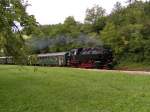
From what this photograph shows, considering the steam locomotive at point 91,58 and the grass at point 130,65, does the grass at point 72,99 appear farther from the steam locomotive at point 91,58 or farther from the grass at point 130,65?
the grass at point 130,65

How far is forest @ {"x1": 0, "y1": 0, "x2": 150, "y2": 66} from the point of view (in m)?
17.5

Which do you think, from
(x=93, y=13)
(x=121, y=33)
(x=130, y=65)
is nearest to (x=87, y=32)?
(x=93, y=13)

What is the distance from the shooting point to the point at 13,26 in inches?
681

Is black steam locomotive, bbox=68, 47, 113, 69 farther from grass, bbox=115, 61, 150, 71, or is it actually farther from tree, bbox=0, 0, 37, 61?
tree, bbox=0, 0, 37, 61

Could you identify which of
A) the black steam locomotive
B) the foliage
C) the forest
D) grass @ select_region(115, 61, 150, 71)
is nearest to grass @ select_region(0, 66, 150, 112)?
the forest

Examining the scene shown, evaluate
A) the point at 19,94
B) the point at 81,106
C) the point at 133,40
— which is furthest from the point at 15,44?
the point at 133,40

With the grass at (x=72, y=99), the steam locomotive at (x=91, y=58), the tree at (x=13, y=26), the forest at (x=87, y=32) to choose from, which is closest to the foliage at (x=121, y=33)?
the forest at (x=87, y=32)

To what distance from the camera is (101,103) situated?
51.9ft

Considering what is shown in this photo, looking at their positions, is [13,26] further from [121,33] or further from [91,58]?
[121,33]

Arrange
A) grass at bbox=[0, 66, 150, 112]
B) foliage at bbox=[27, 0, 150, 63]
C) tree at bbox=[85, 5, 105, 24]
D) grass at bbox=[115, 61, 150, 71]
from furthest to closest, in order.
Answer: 1. tree at bbox=[85, 5, 105, 24]
2. foliage at bbox=[27, 0, 150, 63]
3. grass at bbox=[115, 61, 150, 71]
4. grass at bbox=[0, 66, 150, 112]

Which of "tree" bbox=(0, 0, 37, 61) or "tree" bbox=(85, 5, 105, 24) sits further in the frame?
"tree" bbox=(85, 5, 105, 24)

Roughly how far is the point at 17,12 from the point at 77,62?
99.5ft

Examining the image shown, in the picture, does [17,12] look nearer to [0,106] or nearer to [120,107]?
[0,106]

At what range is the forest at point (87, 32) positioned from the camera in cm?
1748
